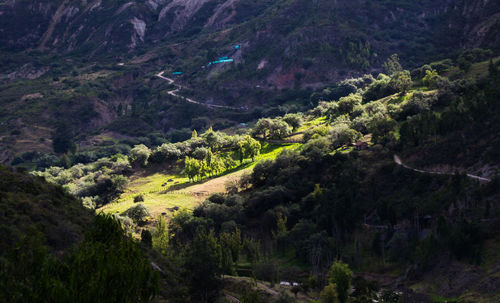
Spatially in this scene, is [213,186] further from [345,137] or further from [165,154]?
[345,137]

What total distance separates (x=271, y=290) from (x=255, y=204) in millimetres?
26827

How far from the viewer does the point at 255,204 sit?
254 ft

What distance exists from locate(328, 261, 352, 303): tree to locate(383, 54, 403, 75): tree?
12294 cm

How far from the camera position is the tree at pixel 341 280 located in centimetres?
4853

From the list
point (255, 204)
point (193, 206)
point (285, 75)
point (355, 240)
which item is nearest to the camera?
point (355, 240)

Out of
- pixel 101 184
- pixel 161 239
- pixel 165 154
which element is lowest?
pixel 101 184

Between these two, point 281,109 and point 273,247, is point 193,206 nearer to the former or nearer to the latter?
point 273,247

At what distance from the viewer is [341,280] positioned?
161 ft

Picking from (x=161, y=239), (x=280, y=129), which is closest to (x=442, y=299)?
(x=161, y=239)

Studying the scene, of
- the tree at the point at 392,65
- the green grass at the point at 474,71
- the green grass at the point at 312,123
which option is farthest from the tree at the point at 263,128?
the tree at the point at 392,65

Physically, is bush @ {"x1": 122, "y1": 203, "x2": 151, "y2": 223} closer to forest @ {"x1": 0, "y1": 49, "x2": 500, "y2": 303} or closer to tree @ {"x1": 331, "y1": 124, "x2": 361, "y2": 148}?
forest @ {"x1": 0, "y1": 49, "x2": 500, "y2": 303}

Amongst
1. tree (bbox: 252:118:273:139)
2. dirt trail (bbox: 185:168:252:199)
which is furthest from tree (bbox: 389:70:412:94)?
dirt trail (bbox: 185:168:252:199)

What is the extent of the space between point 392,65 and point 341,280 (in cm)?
12822

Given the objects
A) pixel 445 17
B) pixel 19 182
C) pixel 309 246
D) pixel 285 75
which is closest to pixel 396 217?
pixel 309 246
